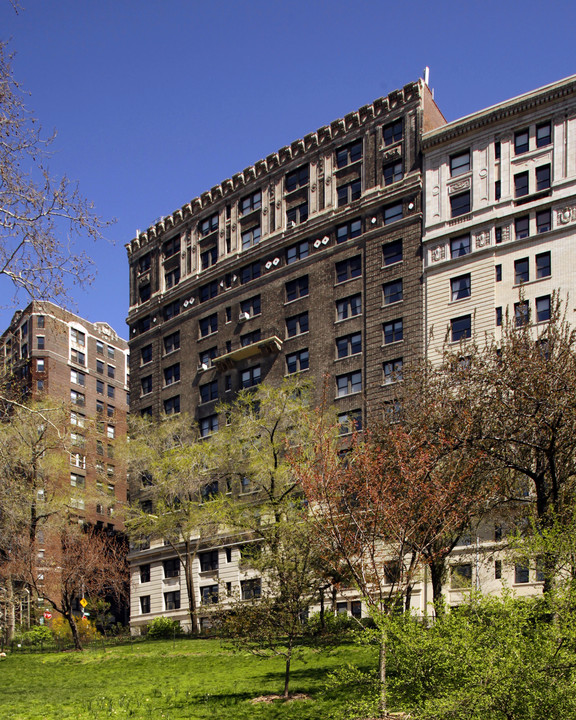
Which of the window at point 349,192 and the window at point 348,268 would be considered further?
the window at point 349,192

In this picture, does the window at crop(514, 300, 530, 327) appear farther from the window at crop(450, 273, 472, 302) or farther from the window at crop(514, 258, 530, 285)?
the window at crop(450, 273, 472, 302)

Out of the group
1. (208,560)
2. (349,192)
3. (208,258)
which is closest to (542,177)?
(349,192)

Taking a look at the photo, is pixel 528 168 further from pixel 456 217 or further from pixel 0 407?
pixel 0 407

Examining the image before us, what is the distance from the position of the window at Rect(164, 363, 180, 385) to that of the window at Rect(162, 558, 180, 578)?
625 inches

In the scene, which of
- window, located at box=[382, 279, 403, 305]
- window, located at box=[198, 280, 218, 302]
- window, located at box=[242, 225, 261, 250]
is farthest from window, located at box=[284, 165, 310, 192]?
window, located at box=[382, 279, 403, 305]

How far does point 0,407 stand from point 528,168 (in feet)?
133

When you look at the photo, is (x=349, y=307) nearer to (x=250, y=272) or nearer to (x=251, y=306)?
(x=251, y=306)

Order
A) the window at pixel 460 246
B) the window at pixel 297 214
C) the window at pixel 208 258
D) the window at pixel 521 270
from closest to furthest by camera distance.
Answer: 1. the window at pixel 521 270
2. the window at pixel 460 246
3. the window at pixel 297 214
4. the window at pixel 208 258

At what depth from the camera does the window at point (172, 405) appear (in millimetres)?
68062

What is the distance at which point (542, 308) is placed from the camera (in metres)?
47.7

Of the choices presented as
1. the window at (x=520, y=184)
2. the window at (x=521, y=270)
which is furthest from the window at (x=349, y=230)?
the window at (x=521, y=270)

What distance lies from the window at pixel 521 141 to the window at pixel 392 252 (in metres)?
10.1

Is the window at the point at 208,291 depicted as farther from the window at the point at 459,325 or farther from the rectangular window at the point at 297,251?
the window at the point at 459,325

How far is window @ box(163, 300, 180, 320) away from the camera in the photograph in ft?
234
